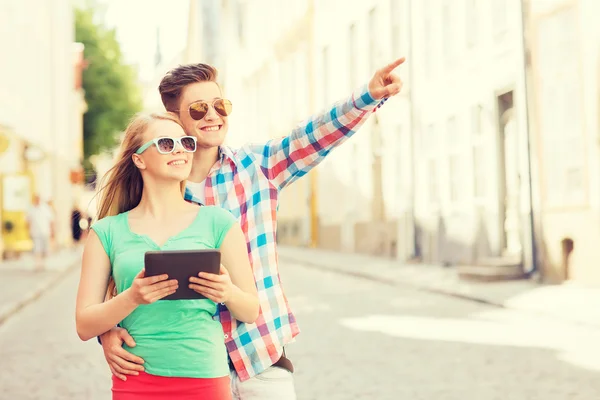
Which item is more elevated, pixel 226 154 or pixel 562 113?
pixel 562 113

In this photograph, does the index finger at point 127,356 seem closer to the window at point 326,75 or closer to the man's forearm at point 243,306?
the man's forearm at point 243,306

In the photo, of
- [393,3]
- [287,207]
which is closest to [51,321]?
[393,3]

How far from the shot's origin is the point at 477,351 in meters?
9.15

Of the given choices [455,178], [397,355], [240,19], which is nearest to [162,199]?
[397,355]

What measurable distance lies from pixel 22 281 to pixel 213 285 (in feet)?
60.1

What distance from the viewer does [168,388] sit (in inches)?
105

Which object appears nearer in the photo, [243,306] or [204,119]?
[243,306]

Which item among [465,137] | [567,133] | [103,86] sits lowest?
[567,133]

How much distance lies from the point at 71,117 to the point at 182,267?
1746 inches

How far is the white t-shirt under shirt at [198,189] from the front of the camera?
306 cm

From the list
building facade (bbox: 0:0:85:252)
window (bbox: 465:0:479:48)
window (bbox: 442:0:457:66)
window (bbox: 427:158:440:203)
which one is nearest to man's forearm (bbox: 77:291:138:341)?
window (bbox: 465:0:479:48)

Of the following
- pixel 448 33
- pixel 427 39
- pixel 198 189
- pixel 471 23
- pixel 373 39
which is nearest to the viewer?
pixel 198 189

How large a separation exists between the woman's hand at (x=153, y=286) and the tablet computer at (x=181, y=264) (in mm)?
12

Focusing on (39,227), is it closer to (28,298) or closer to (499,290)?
(28,298)
